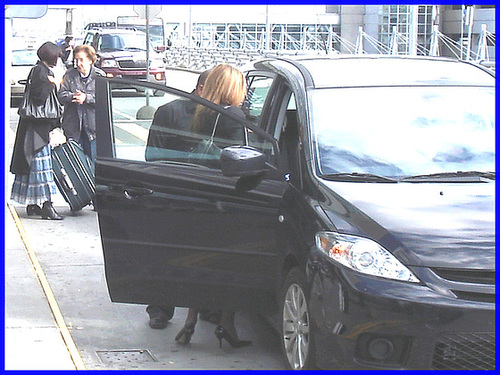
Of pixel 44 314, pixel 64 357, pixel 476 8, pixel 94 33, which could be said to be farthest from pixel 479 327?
pixel 476 8

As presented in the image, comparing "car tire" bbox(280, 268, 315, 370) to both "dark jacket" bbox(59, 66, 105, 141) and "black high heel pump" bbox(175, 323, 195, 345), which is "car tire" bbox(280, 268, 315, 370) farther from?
"dark jacket" bbox(59, 66, 105, 141)

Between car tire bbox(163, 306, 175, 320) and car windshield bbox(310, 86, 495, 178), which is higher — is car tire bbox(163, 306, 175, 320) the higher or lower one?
the lower one

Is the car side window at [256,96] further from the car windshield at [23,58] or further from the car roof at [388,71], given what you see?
the car windshield at [23,58]

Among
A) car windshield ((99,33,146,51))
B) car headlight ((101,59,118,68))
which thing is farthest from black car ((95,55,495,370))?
car windshield ((99,33,146,51))

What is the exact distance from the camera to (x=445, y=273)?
14.0ft

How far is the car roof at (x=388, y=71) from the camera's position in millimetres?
5539

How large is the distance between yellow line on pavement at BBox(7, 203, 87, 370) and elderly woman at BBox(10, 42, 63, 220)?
0.92 ft

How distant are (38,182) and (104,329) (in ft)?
11.2

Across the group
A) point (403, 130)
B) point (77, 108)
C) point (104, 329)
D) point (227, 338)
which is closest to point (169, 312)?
point (104, 329)

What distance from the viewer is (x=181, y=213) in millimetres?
5137

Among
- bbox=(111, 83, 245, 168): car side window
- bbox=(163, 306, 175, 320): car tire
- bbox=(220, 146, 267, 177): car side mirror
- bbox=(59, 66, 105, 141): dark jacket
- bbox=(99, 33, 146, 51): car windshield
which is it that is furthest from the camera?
bbox=(99, 33, 146, 51): car windshield

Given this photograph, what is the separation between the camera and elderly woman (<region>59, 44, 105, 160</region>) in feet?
30.5

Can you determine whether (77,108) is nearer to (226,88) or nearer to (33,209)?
(33,209)

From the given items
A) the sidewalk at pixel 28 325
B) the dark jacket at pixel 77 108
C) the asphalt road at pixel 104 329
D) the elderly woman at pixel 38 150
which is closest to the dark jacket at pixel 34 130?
the elderly woman at pixel 38 150
